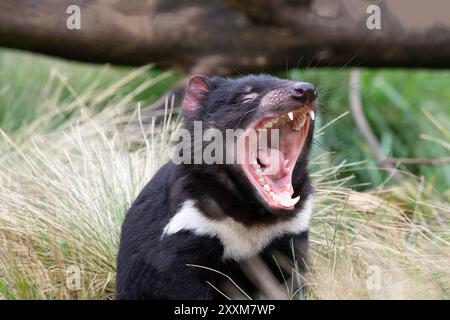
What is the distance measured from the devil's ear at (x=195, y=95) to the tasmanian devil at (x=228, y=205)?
0.11ft

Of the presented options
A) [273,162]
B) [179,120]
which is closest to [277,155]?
[273,162]

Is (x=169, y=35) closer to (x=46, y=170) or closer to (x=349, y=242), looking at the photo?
(x=46, y=170)

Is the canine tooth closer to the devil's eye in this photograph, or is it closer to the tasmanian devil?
the tasmanian devil

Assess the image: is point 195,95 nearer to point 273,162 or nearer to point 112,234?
point 273,162

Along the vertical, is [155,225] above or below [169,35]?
below

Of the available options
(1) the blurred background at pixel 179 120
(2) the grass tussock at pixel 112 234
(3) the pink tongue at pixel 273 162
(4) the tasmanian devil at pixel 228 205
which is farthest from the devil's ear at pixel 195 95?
(2) the grass tussock at pixel 112 234

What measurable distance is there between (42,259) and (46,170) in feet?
3.13

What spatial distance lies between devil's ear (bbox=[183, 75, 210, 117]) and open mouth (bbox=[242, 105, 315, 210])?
0.86 feet

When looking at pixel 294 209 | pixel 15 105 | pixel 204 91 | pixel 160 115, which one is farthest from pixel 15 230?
pixel 15 105

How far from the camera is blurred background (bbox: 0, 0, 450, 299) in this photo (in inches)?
128

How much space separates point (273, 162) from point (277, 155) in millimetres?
35

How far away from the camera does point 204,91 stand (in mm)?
3137

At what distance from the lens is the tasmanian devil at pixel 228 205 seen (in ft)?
9.12

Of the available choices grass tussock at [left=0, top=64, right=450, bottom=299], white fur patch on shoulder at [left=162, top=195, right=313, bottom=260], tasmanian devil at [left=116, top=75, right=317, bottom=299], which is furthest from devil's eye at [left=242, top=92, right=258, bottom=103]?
grass tussock at [left=0, top=64, right=450, bottom=299]
